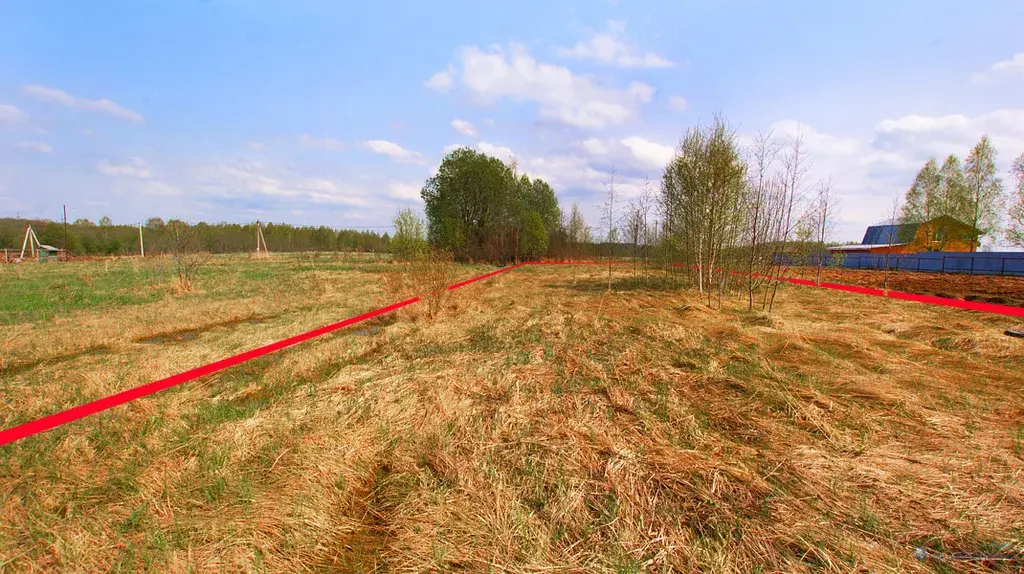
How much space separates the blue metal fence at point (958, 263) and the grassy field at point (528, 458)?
18454mm

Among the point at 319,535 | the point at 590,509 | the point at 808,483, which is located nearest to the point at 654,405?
the point at 808,483

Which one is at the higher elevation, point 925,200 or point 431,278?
point 925,200

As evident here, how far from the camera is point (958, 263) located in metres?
24.6

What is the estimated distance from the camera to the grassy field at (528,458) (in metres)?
2.20

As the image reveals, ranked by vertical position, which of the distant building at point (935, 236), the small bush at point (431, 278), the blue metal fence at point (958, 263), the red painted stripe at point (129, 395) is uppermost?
the distant building at point (935, 236)

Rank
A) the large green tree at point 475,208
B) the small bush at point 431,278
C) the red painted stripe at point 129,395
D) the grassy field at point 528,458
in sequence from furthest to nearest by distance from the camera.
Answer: the large green tree at point 475,208, the small bush at point 431,278, the red painted stripe at point 129,395, the grassy field at point 528,458

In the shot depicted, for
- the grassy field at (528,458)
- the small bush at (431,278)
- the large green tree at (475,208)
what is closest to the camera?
the grassy field at (528,458)

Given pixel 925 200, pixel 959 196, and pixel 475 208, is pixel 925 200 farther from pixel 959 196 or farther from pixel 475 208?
pixel 475 208

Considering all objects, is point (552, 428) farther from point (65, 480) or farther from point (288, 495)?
point (65, 480)

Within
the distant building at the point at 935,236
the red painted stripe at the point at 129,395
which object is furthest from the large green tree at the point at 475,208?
the red painted stripe at the point at 129,395

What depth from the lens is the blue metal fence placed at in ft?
72.5

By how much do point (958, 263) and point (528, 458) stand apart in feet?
114

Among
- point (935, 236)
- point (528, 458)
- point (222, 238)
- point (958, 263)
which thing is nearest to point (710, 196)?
point (528, 458)

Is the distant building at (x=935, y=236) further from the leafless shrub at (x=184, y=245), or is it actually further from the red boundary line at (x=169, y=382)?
the leafless shrub at (x=184, y=245)
